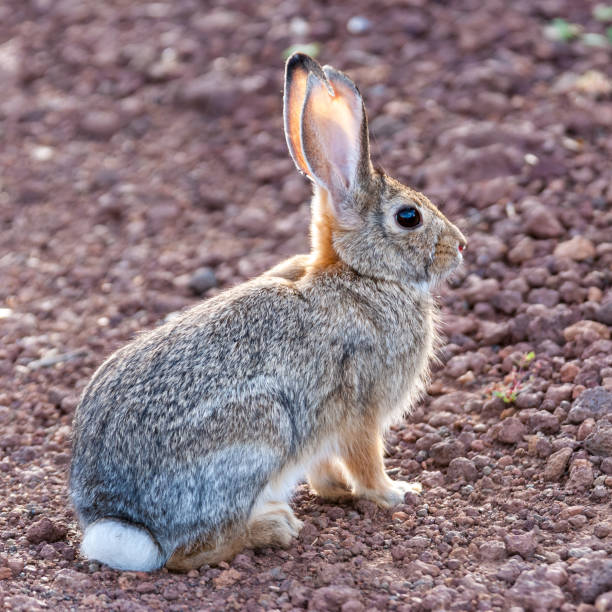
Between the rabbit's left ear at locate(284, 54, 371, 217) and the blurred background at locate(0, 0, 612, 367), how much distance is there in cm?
183

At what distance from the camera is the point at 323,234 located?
5.71m

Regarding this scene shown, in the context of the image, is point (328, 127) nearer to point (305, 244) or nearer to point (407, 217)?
point (407, 217)

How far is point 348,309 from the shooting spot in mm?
5371

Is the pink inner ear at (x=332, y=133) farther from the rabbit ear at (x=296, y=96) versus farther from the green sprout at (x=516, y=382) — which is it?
the green sprout at (x=516, y=382)

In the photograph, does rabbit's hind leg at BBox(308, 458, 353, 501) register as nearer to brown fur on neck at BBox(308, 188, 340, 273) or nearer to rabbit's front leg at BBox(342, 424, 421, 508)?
rabbit's front leg at BBox(342, 424, 421, 508)

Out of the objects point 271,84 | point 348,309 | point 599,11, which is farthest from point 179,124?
point 348,309

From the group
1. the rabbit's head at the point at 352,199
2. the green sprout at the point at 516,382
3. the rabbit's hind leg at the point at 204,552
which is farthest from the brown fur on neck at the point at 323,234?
the rabbit's hind leg at the point at 204,552

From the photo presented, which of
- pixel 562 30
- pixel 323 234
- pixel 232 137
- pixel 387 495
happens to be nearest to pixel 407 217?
pixel 323 234

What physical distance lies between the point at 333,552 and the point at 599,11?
6.52 metres

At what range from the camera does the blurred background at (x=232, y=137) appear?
7.66 metres

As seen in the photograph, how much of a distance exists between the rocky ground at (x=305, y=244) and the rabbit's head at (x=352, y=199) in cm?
108

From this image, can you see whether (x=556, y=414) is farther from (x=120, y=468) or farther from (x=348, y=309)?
(x=120, y=468)

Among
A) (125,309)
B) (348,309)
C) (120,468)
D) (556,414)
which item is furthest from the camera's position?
(125,309)

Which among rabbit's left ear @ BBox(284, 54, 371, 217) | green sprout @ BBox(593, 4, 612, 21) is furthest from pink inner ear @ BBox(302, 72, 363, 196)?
green sprout @ BBox(593, 4, 612, 21)
